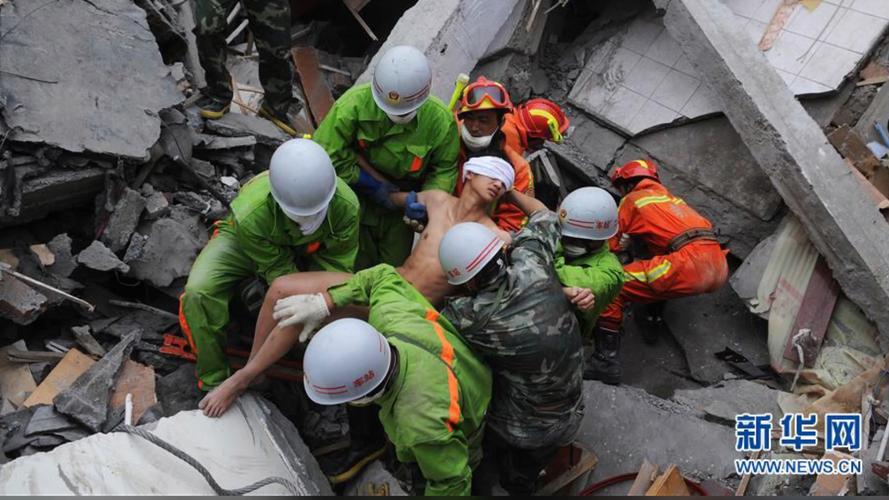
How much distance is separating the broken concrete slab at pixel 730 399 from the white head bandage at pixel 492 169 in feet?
6.68

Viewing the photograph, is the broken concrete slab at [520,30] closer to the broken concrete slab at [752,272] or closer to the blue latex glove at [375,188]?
the blue latex glove at [375,188]

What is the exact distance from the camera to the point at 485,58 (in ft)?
21.4

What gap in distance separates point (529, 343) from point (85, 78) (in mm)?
3342

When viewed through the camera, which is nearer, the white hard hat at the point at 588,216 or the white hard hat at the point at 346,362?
the white hard hat at the point at 346,362

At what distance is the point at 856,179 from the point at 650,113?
5.86ft

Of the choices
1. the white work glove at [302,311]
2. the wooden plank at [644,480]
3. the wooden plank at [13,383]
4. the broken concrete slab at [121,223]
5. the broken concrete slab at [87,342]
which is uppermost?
the white work glove at [302,311]

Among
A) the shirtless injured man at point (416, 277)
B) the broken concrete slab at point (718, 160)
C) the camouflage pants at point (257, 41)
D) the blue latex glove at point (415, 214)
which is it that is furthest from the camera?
the broken concrete slab at point (718, 160)

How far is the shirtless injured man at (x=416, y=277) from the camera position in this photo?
11.8ft

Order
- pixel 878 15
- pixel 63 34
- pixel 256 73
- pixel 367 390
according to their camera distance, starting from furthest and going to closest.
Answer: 1. pixel 256 73
2. pixel 878 15
3. pixel 63 34
4. pixel 367 390

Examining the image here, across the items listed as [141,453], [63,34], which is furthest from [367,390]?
[63,34]

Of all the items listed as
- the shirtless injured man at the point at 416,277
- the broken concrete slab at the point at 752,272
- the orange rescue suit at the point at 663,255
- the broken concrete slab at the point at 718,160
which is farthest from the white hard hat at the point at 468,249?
the broken concrete slab at the point at 718,160

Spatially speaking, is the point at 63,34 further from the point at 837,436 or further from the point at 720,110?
the point at 837,436

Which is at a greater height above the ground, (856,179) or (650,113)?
(856,179)

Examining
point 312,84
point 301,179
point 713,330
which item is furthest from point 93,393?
point 713,330
